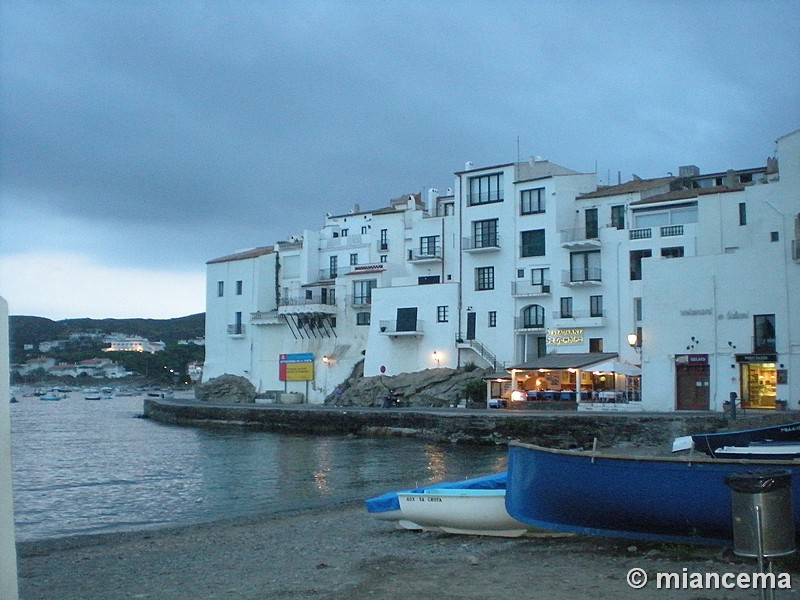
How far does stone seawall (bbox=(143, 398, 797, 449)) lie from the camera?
35562 millimetres

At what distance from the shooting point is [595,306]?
163 feet

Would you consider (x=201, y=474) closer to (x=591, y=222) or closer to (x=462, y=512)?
(x=462, y=512)

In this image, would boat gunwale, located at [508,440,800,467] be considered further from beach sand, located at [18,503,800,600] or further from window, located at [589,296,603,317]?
window, located at [589,296,603,317]

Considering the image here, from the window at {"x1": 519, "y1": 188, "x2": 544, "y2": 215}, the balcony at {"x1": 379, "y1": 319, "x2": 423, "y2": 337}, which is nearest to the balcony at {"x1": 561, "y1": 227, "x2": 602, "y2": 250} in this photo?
the window at {"x1": 519, "y1": 188, "x2": 544, "y2": 215}

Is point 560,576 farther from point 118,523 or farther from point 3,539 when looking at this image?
point 118,523

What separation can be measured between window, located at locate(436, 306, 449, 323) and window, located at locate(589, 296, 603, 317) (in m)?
9.97

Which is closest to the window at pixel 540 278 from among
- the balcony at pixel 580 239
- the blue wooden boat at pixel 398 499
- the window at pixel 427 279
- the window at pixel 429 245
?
the balcony at pixel 580 239

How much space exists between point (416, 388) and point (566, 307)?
11115 mm

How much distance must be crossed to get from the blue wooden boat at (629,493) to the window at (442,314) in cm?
4341

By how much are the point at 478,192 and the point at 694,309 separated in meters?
19.1

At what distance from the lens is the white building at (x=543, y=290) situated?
40.0 metres

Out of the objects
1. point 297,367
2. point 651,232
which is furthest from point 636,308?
point 297,367

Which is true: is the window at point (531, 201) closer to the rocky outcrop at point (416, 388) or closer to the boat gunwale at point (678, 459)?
the rocky outcrop at point (416, 388)

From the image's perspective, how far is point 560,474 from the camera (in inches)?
464
